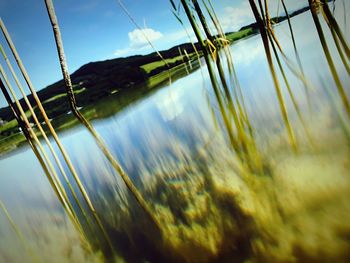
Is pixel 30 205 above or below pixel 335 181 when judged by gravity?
below

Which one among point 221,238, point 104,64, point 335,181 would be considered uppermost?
point 104,64

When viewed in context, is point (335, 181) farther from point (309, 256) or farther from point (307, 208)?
point (309, 256)

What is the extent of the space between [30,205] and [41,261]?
9.47 ft

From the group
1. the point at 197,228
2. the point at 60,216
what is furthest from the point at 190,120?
the point at 197,228

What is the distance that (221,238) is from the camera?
5.31ft

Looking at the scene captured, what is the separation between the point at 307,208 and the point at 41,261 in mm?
2671

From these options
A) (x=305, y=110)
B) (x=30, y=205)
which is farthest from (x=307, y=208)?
(x=30, y=205)

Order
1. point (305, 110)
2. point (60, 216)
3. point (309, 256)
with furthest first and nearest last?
point (60, 216) → point (305, 110) → point (309, 256)

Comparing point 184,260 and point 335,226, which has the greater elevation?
point 335,226

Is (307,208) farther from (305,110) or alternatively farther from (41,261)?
(41,261)

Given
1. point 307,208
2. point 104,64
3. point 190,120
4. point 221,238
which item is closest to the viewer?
point 307,208

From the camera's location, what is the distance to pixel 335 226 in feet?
4.19

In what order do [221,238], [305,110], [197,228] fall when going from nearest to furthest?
[221,238]
[197,228]
[305,110]

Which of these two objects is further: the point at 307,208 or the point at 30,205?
the point at 30,205
